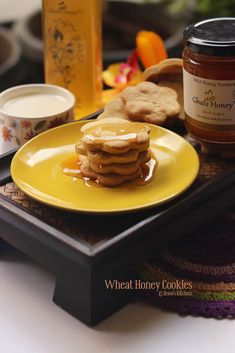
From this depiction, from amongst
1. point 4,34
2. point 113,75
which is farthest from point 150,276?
point 4,34

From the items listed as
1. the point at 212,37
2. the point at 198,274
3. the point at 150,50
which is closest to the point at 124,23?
the point at 150,50

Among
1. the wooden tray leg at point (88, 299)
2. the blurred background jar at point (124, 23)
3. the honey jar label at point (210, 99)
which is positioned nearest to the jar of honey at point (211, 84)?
the honey jar label at point (210, 99)

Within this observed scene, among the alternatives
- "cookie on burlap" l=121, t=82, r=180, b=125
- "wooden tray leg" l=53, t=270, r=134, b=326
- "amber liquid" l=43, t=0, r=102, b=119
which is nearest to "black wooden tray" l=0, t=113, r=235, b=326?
"wooden tray leg" l=53, t=270, r=134, b=326

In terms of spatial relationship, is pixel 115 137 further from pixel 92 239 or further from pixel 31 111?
pixel 31 111

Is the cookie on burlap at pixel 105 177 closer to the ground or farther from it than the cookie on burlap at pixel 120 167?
closer to the ground

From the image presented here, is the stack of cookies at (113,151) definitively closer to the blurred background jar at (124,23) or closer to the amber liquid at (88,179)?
the amber liquid at (88,179)

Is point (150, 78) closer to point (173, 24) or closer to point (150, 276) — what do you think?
point (150, 276)

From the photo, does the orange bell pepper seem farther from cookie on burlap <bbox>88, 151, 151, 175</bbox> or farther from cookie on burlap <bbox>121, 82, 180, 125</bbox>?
cookie on burlap <bbox>88, 151, 151, 175</bbox>
